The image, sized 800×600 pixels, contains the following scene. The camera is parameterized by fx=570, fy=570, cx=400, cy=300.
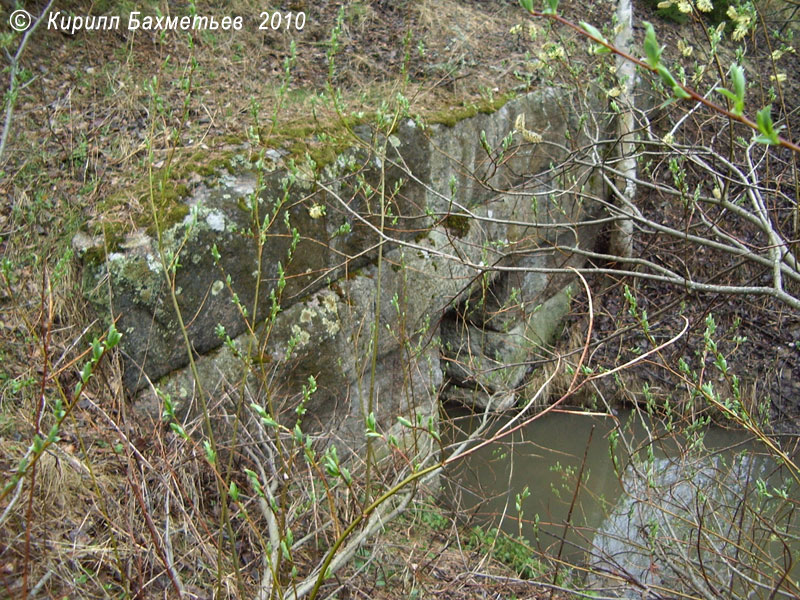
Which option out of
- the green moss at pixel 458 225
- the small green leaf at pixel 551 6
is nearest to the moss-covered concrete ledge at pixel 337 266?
the green moss at pixel 458 225

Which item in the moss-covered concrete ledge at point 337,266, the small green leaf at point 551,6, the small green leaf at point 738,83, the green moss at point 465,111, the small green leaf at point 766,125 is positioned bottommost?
the moss-covered concrete ledge at point 337,266

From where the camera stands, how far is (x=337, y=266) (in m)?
2.45

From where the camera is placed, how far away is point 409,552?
3.30 m

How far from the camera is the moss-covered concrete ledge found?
308cm

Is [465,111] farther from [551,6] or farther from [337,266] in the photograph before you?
[551,6]

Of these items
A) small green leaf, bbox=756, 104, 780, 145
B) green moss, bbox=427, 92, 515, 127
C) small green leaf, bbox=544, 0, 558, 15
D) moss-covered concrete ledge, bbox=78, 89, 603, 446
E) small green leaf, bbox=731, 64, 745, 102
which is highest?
green moss, bbox=427, 92, 515, 127

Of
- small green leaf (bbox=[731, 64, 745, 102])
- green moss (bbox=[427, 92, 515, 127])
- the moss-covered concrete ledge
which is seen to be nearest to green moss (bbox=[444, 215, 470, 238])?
the moss-covered concrete ledge

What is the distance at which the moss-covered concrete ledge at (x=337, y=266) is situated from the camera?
10.1 ft

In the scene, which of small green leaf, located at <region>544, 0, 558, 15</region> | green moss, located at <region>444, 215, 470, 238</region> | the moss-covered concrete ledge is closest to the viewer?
small green leaf, located at <region>544, 0, 558, 15</region>

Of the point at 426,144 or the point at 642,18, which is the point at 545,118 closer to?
the point at 426,144

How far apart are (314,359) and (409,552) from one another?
1437 mm

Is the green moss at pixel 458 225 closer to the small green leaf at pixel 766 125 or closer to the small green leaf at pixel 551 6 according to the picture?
the small green leaf at pixel 551 6

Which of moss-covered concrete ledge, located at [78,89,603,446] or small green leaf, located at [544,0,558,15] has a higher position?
small green leaf, located at [544,0,558,15]

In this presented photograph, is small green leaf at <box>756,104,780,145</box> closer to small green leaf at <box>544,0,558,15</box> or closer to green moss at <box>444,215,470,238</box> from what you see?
small green leaf at <box>544,0,558,15</box>
